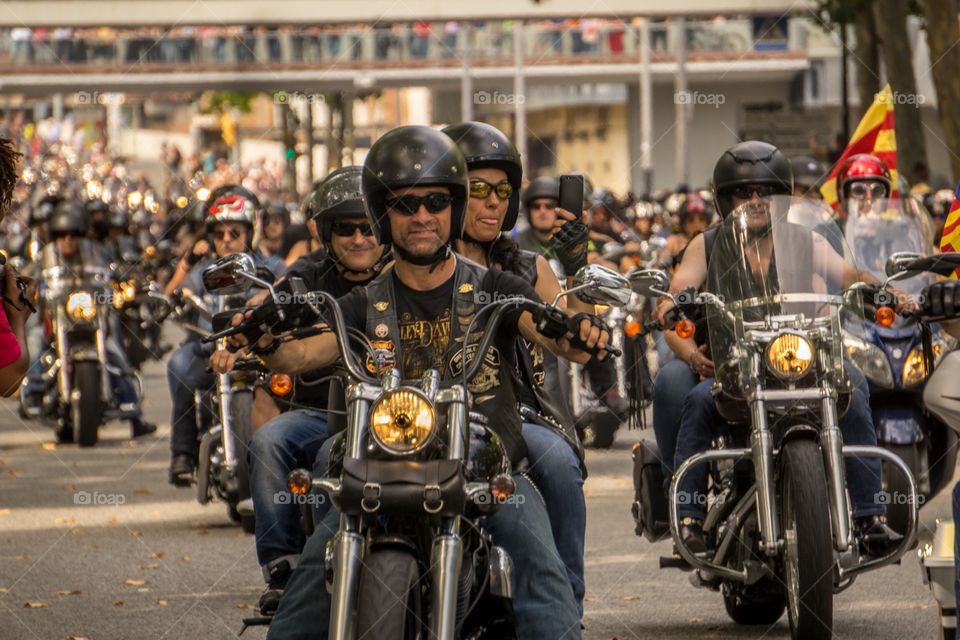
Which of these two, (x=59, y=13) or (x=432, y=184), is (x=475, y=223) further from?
(x=59, y=13)

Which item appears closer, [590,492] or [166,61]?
[590,492]

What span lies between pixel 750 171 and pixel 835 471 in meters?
1.81

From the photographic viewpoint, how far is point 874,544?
7.83m

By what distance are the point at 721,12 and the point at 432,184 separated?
1506 inches

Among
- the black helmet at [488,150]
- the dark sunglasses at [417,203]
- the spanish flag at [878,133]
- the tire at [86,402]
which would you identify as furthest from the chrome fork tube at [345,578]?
the tire at [86,402]

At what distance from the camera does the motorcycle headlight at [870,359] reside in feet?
28.1

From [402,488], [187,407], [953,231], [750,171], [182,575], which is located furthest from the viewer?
[187,407]

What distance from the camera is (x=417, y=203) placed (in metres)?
5.97

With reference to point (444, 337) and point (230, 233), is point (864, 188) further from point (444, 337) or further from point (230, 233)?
point (444, 337)

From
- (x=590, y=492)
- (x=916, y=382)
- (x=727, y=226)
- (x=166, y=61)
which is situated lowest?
(x=590, y=492)

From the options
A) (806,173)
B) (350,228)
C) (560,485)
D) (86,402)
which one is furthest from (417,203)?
(86,402)

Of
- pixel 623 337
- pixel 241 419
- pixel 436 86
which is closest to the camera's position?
pixel 241 419

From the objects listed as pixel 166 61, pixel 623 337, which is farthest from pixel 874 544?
pixel 166 61

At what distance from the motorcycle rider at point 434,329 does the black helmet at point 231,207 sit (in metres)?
6.58
